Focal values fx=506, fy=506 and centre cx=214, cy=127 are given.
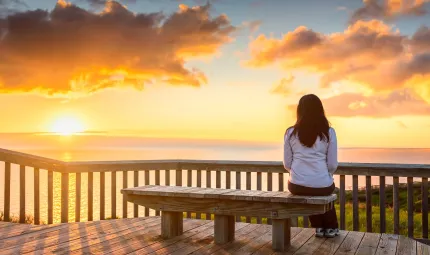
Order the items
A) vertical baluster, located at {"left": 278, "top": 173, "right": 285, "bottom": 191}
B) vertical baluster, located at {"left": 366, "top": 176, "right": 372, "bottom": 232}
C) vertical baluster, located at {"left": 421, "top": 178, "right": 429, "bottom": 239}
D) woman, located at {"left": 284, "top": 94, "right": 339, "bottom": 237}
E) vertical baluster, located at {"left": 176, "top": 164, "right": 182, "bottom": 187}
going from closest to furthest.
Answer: woman, located at {"left": 284, "top": 94, "right": 339, "bottom": 237}
vertical baluster, located at {"left": 421, "top": 178, "right": 429, "bottom": 239}
vertical baluster, located at {"left": 366, "top": 176, "right": 372, "bottom": 232}
vertical baluster, located at {"left": 278, "top": 173, "right": 285, "bottom": 191}
vertical baluster, located at {"left": 176, "top": 164, "right": 182, "bottom": 187}

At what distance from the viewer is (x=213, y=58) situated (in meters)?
9.73

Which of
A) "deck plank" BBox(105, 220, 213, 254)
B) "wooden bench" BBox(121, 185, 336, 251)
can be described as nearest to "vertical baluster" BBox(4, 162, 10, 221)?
"wooden bench" BBox(121, 185, 336, 251)

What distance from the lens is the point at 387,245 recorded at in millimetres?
5129

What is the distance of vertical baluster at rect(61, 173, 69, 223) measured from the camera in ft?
21.4

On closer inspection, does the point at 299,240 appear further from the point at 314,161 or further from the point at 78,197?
the point at 78,197

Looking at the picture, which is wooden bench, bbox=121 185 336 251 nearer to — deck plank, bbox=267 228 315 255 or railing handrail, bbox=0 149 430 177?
deck plank, bbox=267 228 315 255

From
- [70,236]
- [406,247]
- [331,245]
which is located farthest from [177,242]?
[406,247]

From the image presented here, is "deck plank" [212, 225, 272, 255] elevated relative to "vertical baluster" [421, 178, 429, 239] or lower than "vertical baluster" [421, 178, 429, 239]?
lower

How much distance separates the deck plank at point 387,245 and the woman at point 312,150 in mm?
743

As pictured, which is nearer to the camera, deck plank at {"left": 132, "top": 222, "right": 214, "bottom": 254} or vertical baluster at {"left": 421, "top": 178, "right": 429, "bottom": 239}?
deck plank at {"left": 132, "top": 222, "right": 214, "bottom": 254}

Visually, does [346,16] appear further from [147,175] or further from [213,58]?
[147,175]

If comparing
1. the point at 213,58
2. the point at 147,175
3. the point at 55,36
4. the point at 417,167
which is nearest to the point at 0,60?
the point at 55,36

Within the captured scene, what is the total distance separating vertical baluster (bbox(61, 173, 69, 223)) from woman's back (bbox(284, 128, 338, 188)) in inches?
119

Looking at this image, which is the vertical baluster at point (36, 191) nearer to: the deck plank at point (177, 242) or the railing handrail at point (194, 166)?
the railing handrail at point (194, 166)
